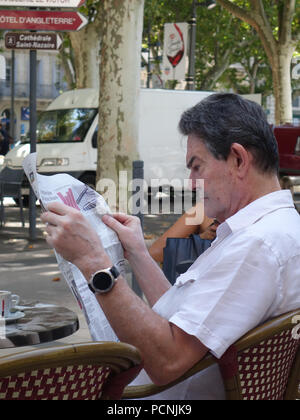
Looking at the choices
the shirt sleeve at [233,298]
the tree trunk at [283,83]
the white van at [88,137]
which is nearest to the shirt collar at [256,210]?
the shirt sleeve at [233,298]

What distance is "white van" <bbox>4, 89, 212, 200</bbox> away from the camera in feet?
50.8

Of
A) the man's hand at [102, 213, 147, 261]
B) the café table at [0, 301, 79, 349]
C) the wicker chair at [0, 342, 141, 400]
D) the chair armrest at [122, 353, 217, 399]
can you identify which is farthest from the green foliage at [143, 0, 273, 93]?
the wicker chair at [0, 342, 141, 400]

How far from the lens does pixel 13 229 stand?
1230 centimetres

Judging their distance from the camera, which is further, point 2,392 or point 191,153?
point 191,153

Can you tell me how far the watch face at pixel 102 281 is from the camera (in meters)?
1.97

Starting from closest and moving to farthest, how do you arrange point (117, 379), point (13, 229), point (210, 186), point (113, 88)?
point (117, 379) → point (210, 186) → point (113, 88) → point (13, 229)

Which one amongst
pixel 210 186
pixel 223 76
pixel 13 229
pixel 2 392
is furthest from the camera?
pixel 223 76

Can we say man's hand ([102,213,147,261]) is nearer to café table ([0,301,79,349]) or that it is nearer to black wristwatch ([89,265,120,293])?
black wristwatch ([89,265,120,293])

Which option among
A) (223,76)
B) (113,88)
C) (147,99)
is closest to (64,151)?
(147,99)

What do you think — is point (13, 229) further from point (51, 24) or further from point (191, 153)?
point (191, 153)

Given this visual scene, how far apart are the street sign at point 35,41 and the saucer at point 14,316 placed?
6477mm

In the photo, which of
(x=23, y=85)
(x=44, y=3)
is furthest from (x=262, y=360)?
(x=23, y=85)

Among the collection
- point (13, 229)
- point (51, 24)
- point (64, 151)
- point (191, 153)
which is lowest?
point (13, 229)

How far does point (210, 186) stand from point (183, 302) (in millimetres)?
357
